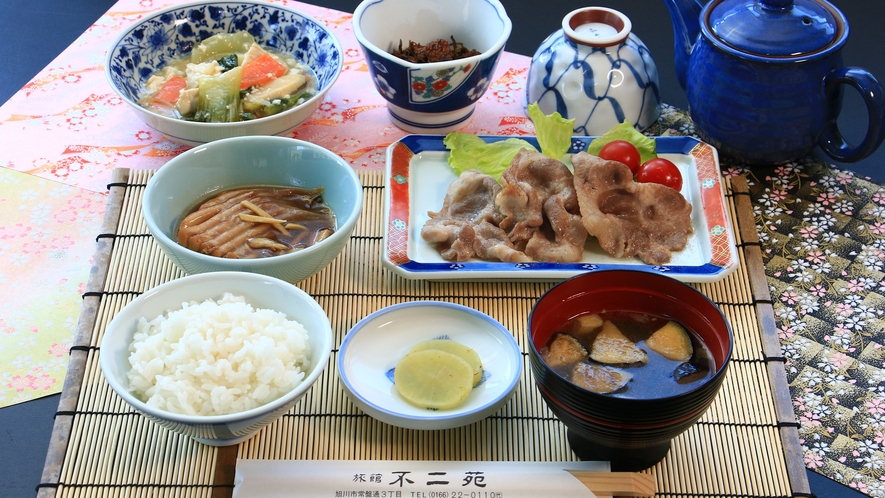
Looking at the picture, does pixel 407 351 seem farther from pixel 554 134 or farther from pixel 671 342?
pixel 554 134

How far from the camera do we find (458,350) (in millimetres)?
1712

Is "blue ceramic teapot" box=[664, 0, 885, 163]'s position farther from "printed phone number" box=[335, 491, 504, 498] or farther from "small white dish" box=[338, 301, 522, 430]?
"printed phone number" box=[335, 491, 504, 498]

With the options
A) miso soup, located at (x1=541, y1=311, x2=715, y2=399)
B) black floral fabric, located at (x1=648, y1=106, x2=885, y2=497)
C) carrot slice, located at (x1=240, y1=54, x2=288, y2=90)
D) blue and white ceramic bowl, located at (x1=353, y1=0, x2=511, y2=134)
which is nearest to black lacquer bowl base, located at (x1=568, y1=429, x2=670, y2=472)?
miso soup, located at (x1=541, y1=311, x2=715, y2=399)

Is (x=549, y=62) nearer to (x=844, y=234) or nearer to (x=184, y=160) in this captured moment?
(x=844, y=234)

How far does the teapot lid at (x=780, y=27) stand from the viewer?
88.6 inches

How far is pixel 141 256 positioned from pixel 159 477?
0.70m

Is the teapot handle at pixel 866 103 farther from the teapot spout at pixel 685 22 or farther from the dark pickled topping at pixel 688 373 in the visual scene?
the dark pickled topping at pixel 688 373

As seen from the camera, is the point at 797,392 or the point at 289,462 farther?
the point at 797,392

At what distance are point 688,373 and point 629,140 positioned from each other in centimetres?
106

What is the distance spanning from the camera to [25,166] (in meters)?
2.45

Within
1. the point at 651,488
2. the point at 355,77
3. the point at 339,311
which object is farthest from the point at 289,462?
the point at 355,77

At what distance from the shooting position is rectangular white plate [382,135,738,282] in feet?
6.52

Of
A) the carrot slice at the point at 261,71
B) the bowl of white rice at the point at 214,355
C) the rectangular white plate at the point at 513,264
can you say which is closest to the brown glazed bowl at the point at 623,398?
the rectangular white plate at the point at 513,264

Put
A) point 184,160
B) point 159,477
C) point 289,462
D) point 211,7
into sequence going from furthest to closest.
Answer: point 211,7 → point 184,160 → point 159,477 → point 289,462
